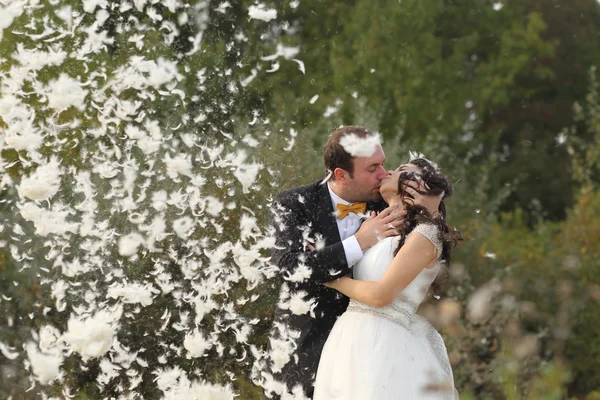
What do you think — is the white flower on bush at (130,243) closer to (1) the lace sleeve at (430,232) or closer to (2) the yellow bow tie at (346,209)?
(2) the yellow bow tie at (346,209)

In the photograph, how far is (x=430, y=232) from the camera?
3650 millimetres

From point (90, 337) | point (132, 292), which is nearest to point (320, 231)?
point (90, 337)

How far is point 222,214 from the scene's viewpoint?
5.73 meters

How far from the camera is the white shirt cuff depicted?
3.70m

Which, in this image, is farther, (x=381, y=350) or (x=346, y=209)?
(x=346, y=209)

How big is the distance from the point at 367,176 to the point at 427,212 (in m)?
0.34

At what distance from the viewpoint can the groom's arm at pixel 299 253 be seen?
145 inches

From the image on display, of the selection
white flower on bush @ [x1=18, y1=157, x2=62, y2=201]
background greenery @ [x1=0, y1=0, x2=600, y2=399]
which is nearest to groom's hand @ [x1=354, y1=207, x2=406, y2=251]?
background greenery @ [x1=0, y1=0, x2=600, y2=399]

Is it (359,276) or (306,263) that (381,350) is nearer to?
(359,276)

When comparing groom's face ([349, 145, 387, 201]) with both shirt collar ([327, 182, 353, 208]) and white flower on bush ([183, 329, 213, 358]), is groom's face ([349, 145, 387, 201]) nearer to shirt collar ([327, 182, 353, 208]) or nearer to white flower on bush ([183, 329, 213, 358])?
shirt collar ([327, 182, 353, 208])

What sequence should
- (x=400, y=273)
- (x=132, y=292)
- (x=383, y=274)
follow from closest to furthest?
(x=400, y=273)
(x=383, y=274)
(x=132, y=292)

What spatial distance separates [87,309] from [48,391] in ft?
2.38

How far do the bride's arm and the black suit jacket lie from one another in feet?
0.51

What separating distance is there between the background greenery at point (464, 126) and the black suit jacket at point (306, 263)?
0.82 m
